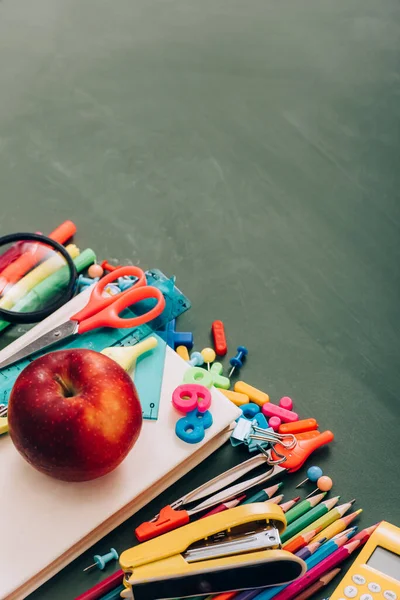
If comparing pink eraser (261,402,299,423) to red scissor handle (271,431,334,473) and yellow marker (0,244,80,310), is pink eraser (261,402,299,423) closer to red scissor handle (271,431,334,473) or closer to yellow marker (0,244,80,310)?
red scissor handle (271,431,334,473)

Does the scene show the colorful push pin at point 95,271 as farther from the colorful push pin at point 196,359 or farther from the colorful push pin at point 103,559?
the colorful push pin at point 103,559

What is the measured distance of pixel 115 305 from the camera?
1088 millimetres

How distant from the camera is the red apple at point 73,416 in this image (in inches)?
34.1

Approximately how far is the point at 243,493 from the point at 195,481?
0.07 m

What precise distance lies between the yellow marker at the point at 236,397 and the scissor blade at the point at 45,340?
24cm

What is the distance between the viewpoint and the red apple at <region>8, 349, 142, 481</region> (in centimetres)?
87

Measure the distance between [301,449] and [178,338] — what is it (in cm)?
26

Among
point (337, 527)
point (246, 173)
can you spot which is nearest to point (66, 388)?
point (337, 527)

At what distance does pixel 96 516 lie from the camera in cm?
91

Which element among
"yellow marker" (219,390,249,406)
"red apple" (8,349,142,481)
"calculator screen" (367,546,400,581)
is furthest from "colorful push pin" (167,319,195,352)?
"calculator screen" (367,546,400,581)

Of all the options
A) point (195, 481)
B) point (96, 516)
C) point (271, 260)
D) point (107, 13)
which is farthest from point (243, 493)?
point (107, 13)

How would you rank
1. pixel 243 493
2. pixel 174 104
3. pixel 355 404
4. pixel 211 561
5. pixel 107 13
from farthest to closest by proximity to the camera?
pixel 107 13 < pixel 174 104 < pixel 355 404 < pixel 243 493 < pixel 211 561

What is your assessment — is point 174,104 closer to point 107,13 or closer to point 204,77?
point 204,77

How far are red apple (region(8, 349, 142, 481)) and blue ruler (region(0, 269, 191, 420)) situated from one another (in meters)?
0.10
